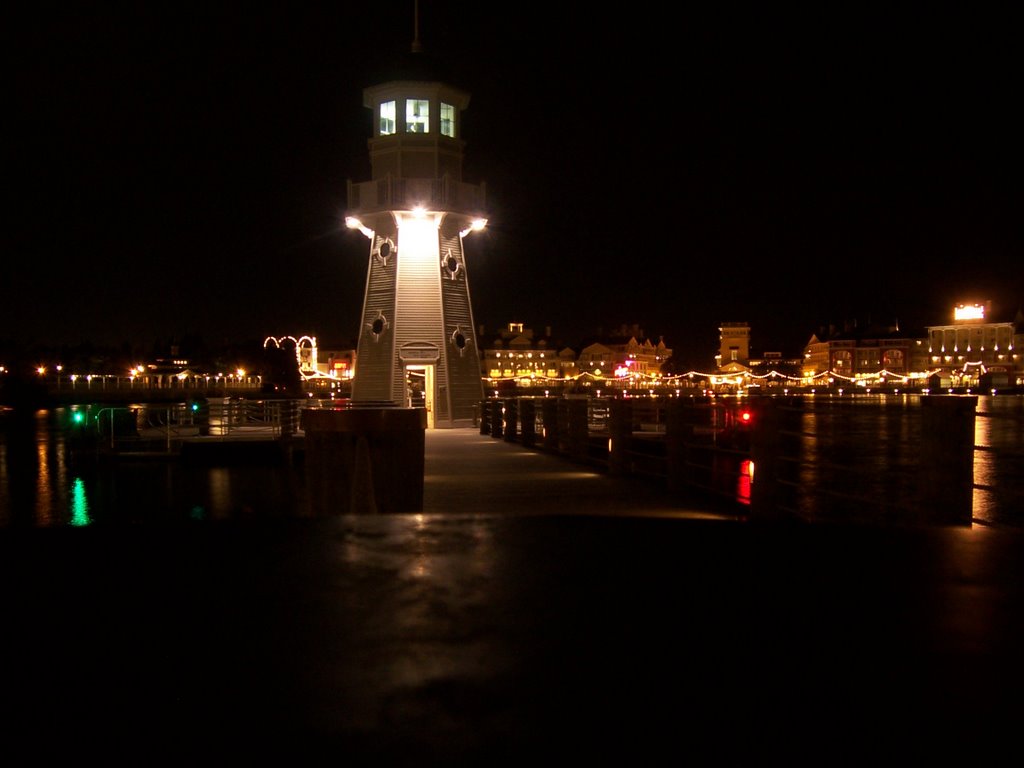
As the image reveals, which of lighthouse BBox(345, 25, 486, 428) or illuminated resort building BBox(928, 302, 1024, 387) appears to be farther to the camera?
illuminated resort building BBox(928, 302, 1024, 387)

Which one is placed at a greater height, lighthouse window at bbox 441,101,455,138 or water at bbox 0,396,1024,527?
lighthouse window at bbox 441,101,455,138

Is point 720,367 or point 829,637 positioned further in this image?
point 720,367

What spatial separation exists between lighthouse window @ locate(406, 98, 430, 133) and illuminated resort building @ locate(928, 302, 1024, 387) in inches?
4284

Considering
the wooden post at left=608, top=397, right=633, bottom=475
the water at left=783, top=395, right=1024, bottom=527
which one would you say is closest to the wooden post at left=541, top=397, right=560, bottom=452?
the wooden post at left=608, top=397, right=633, bottom=475

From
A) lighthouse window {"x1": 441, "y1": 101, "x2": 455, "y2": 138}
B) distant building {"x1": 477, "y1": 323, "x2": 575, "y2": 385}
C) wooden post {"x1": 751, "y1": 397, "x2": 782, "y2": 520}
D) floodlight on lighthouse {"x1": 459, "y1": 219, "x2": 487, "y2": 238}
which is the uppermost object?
lighthouse window {"x1": 441, "y1": 101, "x2": 455, "y2": 138}

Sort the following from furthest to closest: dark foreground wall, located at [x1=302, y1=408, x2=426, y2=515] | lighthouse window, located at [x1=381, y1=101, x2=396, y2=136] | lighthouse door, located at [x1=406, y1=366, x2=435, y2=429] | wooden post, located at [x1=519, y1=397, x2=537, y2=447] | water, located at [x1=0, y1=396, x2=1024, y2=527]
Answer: lighthouse window, located at [x1=381, y1=101, x2=396, y2=136], lighthouse door, located at [x1=406, y1=366, x2=435, y2=429], wooden post, located at [x1=519, y1=397, x2=537, y2=447], water, located at [x1=0, y1=396, x2=1024, y2=527], dark foreground wall, located at [x1=302, y1=408, x2=426, y2=515]

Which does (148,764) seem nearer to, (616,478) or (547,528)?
(547,528)

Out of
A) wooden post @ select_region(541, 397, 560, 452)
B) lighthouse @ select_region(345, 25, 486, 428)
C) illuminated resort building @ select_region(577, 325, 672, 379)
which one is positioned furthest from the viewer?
illuminated resort building @ select_region(577, 325, 672, 379)

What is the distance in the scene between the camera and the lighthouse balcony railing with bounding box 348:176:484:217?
3061 cm

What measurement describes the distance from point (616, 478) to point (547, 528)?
18.1 feet

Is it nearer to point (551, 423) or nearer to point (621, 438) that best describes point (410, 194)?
point (551, 423)

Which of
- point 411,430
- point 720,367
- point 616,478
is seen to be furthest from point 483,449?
point 720,367

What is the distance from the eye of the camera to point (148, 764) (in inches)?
118

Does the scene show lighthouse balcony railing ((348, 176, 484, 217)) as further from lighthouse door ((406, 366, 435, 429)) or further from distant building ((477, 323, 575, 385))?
distant building ((477, 323, 575, 385))
